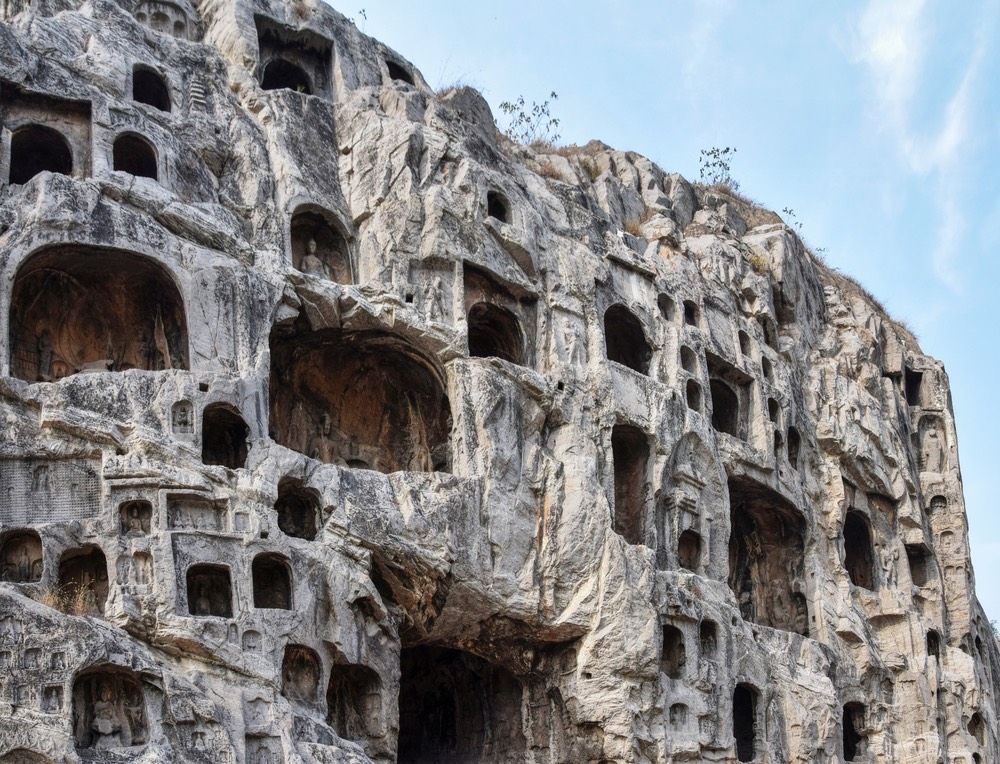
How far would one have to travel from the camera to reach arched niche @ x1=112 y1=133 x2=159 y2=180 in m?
23.0

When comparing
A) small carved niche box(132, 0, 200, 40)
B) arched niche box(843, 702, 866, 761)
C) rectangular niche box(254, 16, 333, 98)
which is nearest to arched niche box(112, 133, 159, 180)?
small carved niche box(132, 0, 200, 40)

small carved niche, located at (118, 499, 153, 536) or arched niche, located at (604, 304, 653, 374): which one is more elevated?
arched niche, located at (604, 304, 653, 374)

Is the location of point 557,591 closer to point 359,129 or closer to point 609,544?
point 609,544

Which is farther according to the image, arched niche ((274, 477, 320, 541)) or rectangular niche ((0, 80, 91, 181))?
rectangular niche ((0, 80, 91, 181))

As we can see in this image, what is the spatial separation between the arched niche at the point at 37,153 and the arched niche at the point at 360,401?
4475 millimetres

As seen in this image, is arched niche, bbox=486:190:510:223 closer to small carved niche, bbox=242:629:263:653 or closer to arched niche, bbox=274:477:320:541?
arched niche, bbox=274:477:320:541

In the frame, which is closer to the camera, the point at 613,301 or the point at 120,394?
the point at 120,394

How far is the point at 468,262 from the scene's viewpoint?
24438mm

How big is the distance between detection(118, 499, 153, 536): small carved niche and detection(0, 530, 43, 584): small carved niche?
1087 mm

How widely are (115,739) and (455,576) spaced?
602cm

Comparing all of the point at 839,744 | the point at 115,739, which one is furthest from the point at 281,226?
the point at 839,744

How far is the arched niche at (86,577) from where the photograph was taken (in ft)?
60.3

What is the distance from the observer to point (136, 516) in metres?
19.1

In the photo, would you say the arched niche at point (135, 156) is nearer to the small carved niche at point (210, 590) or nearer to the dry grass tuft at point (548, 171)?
the small carved niche at point (210, 590)
